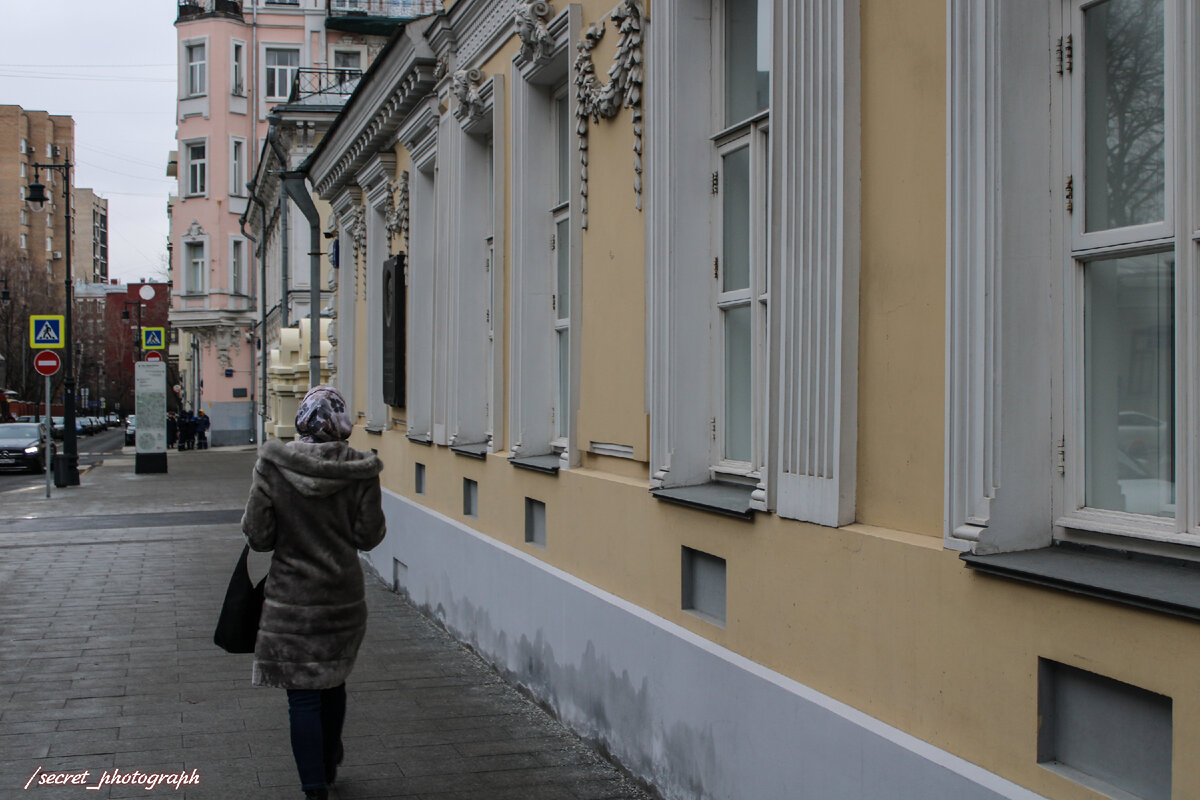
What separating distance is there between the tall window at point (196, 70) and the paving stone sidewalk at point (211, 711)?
4424cm

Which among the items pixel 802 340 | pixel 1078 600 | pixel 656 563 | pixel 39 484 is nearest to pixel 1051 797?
pixel 1078 600

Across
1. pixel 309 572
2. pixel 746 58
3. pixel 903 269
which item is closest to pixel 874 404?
pixel 903 269

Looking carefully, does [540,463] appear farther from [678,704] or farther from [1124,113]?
[1124,113]

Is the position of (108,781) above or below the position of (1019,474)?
below

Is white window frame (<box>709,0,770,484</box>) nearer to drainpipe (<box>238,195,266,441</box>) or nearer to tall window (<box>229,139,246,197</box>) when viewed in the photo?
drainpipe (<box>238,195,266,441</box>)

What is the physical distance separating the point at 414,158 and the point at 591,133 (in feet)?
17.7

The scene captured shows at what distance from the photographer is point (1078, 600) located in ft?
9.75

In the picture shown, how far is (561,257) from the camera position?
783 centimetres

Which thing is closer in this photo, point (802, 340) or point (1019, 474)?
point (1019, 474)

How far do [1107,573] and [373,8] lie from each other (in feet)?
166

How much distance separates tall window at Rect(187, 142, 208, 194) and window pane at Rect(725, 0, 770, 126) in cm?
5234

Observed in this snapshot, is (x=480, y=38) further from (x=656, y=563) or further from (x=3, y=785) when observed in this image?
(x=3, y=785)

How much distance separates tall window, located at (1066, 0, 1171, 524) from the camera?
117 inches

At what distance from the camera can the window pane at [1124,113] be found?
298 cm
